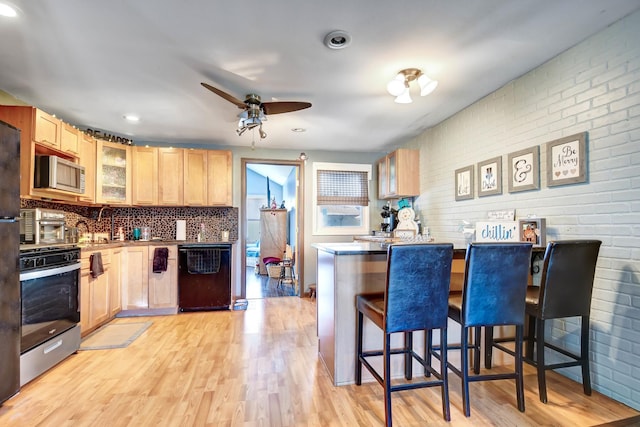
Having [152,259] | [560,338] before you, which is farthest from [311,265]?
[560,338]

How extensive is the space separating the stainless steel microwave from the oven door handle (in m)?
0.82

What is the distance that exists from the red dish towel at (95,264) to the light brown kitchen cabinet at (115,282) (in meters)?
0.35

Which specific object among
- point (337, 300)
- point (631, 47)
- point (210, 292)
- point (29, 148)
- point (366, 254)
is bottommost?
point (210, 292)

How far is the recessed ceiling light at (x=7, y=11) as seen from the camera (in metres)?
1.80

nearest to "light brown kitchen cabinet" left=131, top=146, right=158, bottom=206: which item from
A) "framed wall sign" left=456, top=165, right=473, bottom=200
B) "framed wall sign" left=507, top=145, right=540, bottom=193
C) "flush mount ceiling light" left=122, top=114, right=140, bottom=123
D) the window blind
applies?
"flush mount ceiling light" left=122, top=114, right=140, bottom=123

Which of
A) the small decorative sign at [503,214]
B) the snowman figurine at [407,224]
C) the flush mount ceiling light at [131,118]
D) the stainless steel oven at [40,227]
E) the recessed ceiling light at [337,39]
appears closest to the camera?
the recessed ceiling light at [337,39]

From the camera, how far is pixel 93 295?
332 cm

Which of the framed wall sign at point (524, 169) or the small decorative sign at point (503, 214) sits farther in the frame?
the small decorative sign at point (503, 214)

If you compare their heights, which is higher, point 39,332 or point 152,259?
point 152,259

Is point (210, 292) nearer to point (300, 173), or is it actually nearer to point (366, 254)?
point (300, 173)

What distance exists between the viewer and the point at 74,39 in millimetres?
2139

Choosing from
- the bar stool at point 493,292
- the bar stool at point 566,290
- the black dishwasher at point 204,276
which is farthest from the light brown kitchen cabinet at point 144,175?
the bar stool at point 566,290

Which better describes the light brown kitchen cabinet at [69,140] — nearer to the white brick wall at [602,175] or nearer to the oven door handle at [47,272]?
the oven door handle at [47,272]

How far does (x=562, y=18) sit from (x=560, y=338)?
2.26 meters
